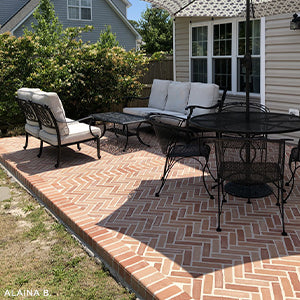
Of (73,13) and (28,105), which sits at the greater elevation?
(73,13)

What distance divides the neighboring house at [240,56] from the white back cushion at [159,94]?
156 cm

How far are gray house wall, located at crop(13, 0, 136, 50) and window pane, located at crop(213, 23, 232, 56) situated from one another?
41.7 ft

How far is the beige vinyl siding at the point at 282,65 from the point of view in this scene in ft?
23.4

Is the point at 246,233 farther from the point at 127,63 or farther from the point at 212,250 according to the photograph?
the point at 127,63

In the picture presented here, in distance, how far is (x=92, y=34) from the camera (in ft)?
72.1

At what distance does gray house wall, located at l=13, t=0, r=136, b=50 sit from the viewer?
2089 centimetres

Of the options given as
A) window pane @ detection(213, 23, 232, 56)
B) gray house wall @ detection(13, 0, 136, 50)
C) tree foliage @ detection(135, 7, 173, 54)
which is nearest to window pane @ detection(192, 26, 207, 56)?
window pane @ detection(213, 23, 232, 56)

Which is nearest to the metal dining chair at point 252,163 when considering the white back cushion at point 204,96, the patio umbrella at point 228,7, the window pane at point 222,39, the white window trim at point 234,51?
the patio umbrella at point 228,7

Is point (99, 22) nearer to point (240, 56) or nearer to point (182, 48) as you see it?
point (182, 48)

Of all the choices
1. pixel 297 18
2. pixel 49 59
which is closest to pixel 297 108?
pixel 297 18

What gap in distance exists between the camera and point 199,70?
1038 cm

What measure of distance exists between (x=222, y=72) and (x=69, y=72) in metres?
3.83

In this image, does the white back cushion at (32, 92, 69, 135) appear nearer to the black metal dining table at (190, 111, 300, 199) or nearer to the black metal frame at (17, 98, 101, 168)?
the black metal frame at (17, 98, 101, 168)

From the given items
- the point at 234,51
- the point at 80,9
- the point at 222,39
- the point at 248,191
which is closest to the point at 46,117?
the point at 248,191
